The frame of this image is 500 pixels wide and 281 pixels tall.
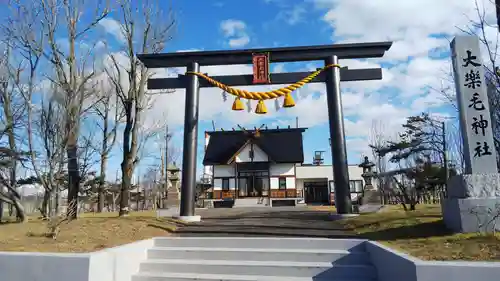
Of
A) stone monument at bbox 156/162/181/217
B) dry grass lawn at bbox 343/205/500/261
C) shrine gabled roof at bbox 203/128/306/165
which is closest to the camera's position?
dry grass lawn at bbox 343/205/500/261

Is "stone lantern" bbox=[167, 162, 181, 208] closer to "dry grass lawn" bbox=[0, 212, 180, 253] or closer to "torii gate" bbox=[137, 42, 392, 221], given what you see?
"torii gate" bbox=[137, 42, 392, 221]

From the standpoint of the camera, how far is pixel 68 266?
468cm

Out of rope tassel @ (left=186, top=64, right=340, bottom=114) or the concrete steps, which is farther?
the concrete steps

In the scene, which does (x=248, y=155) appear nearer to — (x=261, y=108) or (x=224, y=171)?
(x=224, y=171)

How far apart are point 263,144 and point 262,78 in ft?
61.9

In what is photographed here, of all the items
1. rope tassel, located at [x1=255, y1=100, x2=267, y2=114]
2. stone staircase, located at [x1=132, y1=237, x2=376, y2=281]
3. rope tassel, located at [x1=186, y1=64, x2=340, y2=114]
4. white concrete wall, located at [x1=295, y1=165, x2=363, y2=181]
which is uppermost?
rope tassel, located at [x1=186, y1=64, x2=340, y2=114]

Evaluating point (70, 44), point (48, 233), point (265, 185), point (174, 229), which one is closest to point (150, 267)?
point (174, 229)

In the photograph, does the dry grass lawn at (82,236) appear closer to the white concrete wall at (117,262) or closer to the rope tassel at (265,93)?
the white concrete wall at (117,262)

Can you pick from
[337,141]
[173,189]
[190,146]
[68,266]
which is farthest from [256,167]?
[68,266]

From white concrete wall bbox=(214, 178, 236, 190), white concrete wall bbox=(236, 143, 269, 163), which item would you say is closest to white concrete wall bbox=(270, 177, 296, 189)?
white concrete wall bbox=(236, 143, 269, 163)

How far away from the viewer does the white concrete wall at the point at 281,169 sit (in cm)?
2816

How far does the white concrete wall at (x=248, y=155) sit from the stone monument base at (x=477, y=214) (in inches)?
902

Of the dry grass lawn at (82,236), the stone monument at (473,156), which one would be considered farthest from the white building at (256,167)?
the stone monument at (473,156)

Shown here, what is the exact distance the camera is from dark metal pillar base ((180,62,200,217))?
31.7ft
